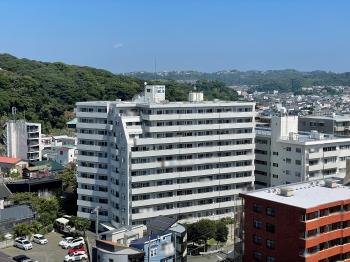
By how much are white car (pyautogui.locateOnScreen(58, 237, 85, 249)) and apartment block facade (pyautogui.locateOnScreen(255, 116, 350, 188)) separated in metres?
13.6

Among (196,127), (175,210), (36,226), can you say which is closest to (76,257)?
(36,226)

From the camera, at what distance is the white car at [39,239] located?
3012 cm

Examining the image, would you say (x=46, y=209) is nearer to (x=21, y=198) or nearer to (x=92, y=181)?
(x=21, y=198)

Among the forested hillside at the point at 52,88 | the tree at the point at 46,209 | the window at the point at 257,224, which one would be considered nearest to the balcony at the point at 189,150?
the tree at the point at 46,209

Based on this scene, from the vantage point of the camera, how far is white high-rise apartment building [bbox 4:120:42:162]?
49.5 m

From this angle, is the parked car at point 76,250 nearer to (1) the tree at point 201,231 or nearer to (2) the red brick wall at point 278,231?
(1) the tree at point 201,231

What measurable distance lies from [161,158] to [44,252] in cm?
817

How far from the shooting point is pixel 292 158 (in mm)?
34594

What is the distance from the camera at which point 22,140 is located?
49688 millimetres

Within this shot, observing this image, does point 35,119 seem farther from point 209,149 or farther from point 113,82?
point 209,149

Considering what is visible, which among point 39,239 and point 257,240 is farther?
point 39,239

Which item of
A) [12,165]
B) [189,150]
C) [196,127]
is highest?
[196,127]

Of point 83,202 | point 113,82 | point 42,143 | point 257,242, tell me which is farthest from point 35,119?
point 257,242

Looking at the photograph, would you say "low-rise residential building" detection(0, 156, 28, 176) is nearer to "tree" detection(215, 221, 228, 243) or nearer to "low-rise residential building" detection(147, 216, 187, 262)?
"tree" detection(215, 221, 228, 243)
